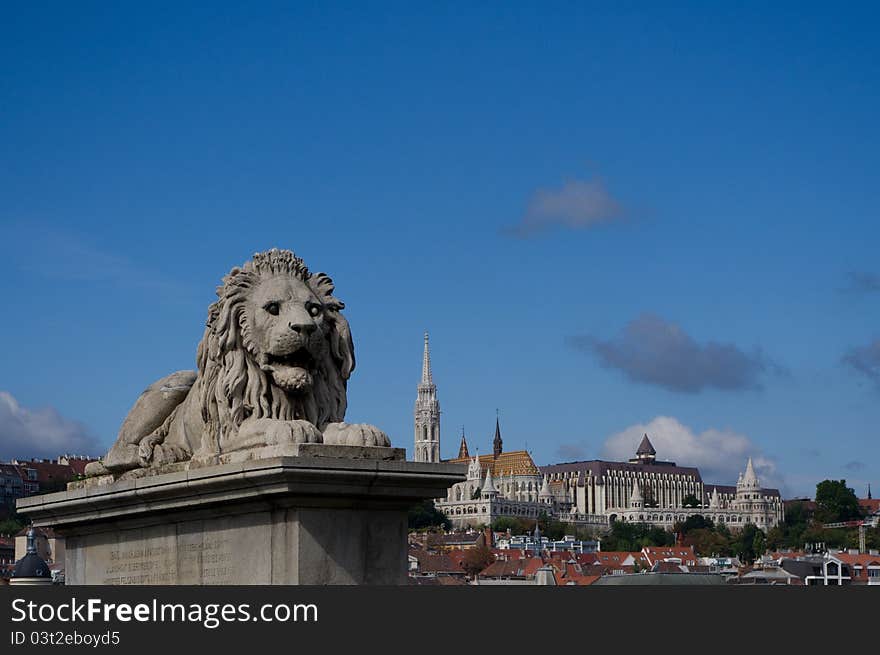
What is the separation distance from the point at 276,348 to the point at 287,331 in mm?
141

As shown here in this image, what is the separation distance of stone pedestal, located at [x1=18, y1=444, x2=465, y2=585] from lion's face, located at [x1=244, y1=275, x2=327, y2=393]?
0.83 m

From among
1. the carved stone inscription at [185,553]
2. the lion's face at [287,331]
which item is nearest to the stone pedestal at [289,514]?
the carved stone inscription at [185,553]

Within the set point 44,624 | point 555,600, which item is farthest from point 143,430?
point 555,600

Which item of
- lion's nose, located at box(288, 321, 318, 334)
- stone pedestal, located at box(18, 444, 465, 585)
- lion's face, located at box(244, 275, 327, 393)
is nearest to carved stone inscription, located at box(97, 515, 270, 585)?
stone pedestal, located at box(18, 444, 465, 585)

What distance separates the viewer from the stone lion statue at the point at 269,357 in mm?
13367

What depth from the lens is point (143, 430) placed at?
15.3 meters

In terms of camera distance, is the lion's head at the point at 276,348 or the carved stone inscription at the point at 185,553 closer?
the carved stone inscription at the point at 185,553

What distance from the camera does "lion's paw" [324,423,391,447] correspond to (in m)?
12.6

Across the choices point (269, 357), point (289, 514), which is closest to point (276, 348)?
point (269, 357)

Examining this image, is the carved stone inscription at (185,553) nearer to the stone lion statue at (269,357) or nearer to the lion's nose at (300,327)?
the stone lion statue at (269,357)

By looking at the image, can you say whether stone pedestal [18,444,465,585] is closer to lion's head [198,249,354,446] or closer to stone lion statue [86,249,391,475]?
stone lion statue [86,249,391,475]

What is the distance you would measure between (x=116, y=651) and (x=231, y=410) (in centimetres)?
221

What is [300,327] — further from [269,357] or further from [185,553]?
[185,553]

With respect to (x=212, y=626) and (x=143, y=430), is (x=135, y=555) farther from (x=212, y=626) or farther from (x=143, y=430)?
(x=212, y=626)
